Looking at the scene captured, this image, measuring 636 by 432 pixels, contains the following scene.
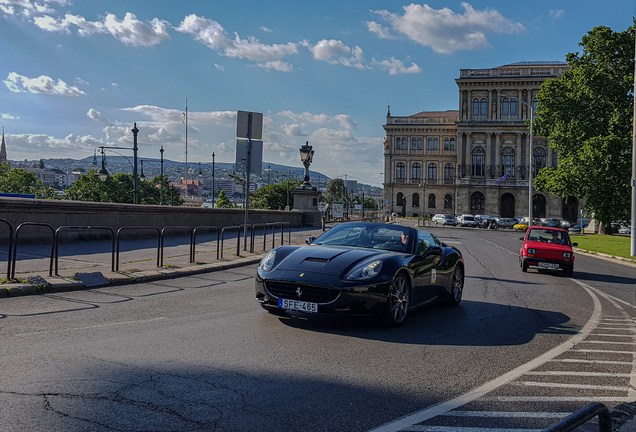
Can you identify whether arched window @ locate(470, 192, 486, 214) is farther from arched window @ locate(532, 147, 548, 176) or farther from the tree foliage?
the tree foliage

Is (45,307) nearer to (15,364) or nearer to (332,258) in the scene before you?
(15,364)

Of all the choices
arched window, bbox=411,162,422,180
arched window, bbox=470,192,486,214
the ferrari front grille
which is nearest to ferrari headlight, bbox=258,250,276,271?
the ferrari front grille

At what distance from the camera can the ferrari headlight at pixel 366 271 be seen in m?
6.78

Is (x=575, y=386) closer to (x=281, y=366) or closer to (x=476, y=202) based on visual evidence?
(x=281, y=366)

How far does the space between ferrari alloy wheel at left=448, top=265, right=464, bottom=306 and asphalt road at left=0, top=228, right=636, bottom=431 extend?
0.22m

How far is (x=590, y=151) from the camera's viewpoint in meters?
33.9

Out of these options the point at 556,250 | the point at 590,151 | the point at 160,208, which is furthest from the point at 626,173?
the point at 160,208

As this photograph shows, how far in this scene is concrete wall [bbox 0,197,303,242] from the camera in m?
14.2

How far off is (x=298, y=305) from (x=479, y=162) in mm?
96642

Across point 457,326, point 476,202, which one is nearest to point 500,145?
point 476,202

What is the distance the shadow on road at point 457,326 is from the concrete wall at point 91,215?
1004 cm

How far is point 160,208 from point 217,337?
14824 mm

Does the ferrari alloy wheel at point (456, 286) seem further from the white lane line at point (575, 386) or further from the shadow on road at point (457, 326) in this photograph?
the white lane line at point (575, 386)

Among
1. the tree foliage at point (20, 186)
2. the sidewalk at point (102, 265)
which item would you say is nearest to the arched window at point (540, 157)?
the tree foliage at point (20, 186)
